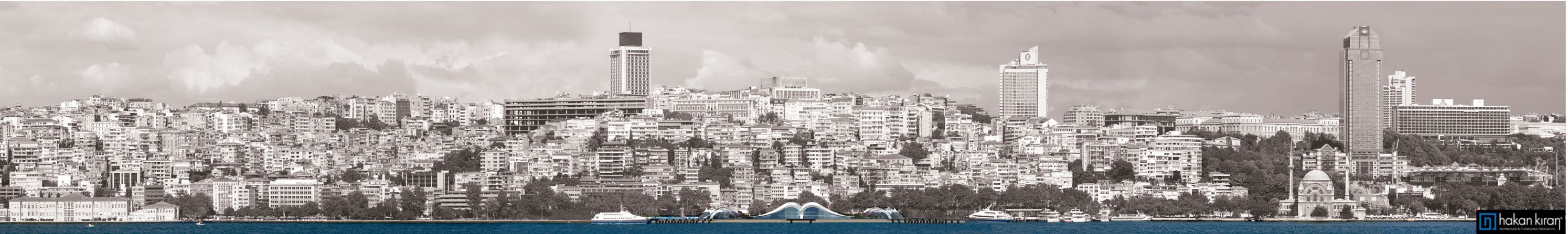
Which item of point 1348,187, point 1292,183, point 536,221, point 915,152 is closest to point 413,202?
point 536,221

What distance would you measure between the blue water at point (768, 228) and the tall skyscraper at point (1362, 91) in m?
10.8

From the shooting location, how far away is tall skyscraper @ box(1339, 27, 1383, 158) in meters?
51.2

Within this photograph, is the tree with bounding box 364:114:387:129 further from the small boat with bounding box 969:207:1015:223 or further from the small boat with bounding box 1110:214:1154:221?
the small boat with bounding box 1110:214:1154:221

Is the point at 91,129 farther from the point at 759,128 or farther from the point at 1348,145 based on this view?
the point at 1348,145

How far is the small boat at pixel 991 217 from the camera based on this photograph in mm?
40688

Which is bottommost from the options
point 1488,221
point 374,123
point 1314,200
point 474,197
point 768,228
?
point 768,228

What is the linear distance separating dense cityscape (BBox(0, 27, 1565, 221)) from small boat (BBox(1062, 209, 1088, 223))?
0.73 m

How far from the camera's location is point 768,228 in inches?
1499

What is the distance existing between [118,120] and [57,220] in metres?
13.6

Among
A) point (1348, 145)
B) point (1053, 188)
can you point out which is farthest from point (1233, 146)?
point (1053, 188)

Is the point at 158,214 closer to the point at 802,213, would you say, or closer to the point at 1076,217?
the point at 802,213

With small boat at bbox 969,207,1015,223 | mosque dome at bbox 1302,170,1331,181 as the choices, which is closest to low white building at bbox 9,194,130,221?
small boat at bbox 969,207,1015,223

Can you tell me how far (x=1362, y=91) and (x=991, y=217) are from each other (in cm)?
1470

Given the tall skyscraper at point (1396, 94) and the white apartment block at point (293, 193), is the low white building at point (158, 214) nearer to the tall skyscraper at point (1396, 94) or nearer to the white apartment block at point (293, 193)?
the white apartment block at point (293, 193)
